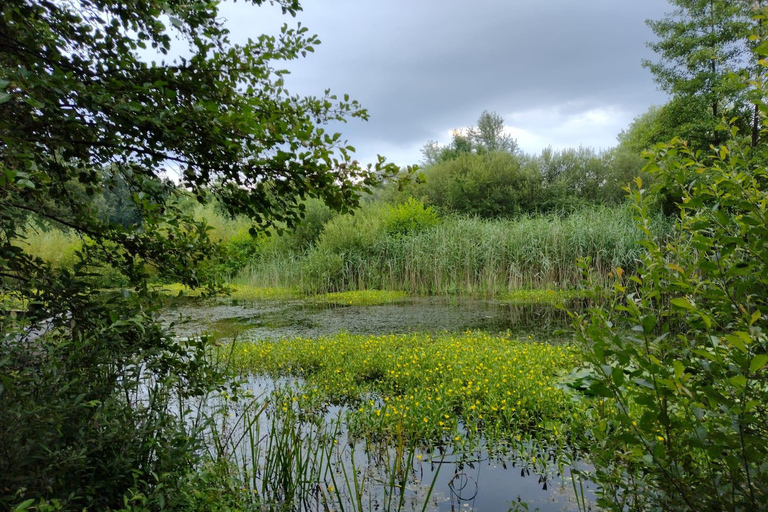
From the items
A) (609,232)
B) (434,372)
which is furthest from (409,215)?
(434,372)

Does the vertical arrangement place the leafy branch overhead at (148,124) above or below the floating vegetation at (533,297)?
above

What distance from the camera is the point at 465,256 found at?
14.1 metres

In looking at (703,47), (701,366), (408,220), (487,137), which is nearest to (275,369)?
(701,366)

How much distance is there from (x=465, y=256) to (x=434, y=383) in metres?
9.27

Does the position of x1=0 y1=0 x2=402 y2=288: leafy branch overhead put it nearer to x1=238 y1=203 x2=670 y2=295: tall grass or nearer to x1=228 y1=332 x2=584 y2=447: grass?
x1=228 y1=332 x2=584 y2=447: grass

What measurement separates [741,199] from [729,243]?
28 cm

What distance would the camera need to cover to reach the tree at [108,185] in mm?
1879

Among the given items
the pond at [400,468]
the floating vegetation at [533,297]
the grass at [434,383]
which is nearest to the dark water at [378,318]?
the pond at [400,468]

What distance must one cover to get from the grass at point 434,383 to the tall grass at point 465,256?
6.42 m

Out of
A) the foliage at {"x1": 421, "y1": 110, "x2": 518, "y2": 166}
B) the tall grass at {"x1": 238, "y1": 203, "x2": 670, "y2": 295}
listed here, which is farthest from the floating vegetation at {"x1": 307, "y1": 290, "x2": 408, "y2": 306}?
the foliage at {"x1": 421, "y1": 110, "x2": 518, "y2": 166}

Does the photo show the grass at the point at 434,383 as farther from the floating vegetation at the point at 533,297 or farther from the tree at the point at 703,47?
the tree at the point at 703,47

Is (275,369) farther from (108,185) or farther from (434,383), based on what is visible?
(108,185)

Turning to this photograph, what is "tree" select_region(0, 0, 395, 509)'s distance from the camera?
1.88 metres

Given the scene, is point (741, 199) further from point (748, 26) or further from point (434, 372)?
point (748, 26)
